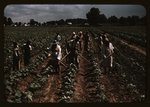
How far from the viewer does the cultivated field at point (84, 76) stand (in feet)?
38.7

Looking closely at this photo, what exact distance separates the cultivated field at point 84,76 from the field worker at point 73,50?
0.41 feet

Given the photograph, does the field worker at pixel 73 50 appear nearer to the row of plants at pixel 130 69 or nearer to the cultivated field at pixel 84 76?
the cultivated field at pixel 84 76

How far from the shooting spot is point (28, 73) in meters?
12.6

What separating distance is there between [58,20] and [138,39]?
1.77 metres

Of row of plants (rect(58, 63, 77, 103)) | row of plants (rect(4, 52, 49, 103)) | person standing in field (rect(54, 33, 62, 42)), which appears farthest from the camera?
person standing in field (rect(54, 33, 62, 42))

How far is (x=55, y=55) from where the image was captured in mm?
12398

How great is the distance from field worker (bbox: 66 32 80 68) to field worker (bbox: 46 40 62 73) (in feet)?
0.69

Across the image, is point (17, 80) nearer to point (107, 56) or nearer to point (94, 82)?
point (94, 82)

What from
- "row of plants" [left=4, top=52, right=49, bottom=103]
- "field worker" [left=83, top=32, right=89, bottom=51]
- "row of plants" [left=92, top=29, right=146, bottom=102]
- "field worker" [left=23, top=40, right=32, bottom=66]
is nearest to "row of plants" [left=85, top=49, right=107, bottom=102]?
"field worker" [left=83, top=32, right=89, bottom=51]

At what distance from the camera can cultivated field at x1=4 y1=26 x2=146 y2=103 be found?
11789mm

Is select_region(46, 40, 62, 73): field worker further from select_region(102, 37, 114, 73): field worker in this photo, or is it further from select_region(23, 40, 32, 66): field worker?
select_region(102, 37, 114, 73): field worker

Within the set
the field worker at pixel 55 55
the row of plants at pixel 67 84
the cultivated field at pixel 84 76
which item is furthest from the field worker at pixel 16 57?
the row of plants at pixel 67 84

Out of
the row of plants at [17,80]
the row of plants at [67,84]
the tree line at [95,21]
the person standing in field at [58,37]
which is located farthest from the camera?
the person standing in field at [58,37]
